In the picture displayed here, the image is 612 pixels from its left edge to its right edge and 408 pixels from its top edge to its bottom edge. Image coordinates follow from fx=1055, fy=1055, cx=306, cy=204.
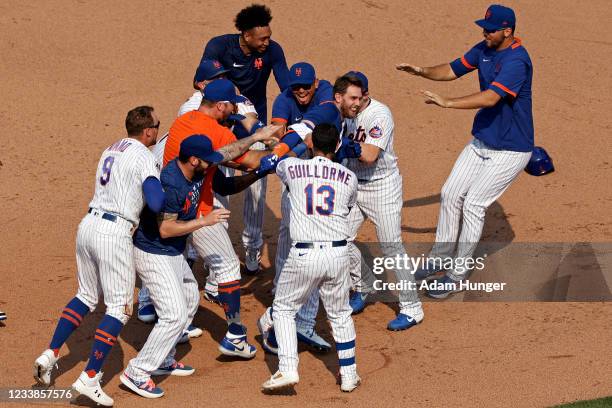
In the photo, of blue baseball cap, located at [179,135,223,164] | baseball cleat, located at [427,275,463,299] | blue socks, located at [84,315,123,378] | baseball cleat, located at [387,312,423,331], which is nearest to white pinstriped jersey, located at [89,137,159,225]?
blue baseball cap, located at [179,135,223,164]

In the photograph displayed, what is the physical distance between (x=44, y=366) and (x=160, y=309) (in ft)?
3.11

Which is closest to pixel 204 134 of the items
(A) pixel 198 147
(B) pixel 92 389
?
(A) pixel 198 147

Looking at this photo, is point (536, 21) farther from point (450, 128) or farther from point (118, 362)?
point (118, 362)

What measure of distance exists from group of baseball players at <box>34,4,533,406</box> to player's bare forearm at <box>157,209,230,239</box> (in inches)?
0.4

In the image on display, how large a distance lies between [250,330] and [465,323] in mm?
1938

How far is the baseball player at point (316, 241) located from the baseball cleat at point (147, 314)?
170cm

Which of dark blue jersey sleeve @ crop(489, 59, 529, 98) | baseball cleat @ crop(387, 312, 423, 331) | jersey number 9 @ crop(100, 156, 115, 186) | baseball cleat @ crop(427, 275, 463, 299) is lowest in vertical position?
baseball cleat @ crop(387, 312, 423, 331)

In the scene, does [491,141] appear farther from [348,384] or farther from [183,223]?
[183,223]

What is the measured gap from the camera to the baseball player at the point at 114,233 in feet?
25.6

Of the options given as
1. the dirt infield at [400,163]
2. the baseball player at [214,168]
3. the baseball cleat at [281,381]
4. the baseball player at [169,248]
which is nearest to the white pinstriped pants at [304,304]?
the dirt infield at [400,163]

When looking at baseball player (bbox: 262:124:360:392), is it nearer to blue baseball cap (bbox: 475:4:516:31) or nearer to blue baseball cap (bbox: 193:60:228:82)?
blue baseball cap (bbox: 193:60:228:82)

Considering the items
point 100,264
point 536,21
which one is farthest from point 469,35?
point 100,264

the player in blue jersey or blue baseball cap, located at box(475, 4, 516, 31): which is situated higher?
blue baseball cap, located at box(475, 4, 516, 31)

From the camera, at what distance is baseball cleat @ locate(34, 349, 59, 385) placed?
784cm
